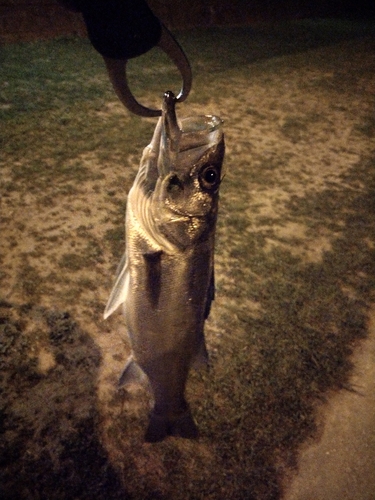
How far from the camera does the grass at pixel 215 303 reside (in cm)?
253

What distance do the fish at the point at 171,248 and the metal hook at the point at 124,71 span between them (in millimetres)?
122

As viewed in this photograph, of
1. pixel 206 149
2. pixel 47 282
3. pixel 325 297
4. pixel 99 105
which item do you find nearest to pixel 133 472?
pixel 47 282

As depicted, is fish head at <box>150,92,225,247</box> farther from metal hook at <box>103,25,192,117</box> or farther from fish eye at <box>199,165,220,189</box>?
metal hook at <box>103,25,192,117</box>

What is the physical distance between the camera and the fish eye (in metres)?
1.73

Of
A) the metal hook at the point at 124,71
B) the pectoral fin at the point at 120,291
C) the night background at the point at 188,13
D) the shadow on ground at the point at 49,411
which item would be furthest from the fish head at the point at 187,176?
the night background at the point at 188,13

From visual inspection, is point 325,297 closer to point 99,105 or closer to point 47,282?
point 47,282

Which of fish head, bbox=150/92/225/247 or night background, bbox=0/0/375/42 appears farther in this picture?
night background, bbox=0/0/375/42

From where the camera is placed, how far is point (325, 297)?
12.3 ft

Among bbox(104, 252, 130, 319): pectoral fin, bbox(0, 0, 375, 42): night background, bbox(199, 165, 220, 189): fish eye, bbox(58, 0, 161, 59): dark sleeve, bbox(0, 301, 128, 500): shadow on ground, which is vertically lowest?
bbox(0, 301, 128, 500): shadow on ground

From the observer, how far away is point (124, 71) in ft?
5.40

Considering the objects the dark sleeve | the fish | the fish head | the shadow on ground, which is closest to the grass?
the shadow on ground

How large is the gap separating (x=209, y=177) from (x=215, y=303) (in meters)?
1.98

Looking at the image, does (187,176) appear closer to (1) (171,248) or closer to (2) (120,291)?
(1) (171,248)

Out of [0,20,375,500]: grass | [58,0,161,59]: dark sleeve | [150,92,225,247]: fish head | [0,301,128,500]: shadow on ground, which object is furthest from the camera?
[0,20,375,500]: grass
